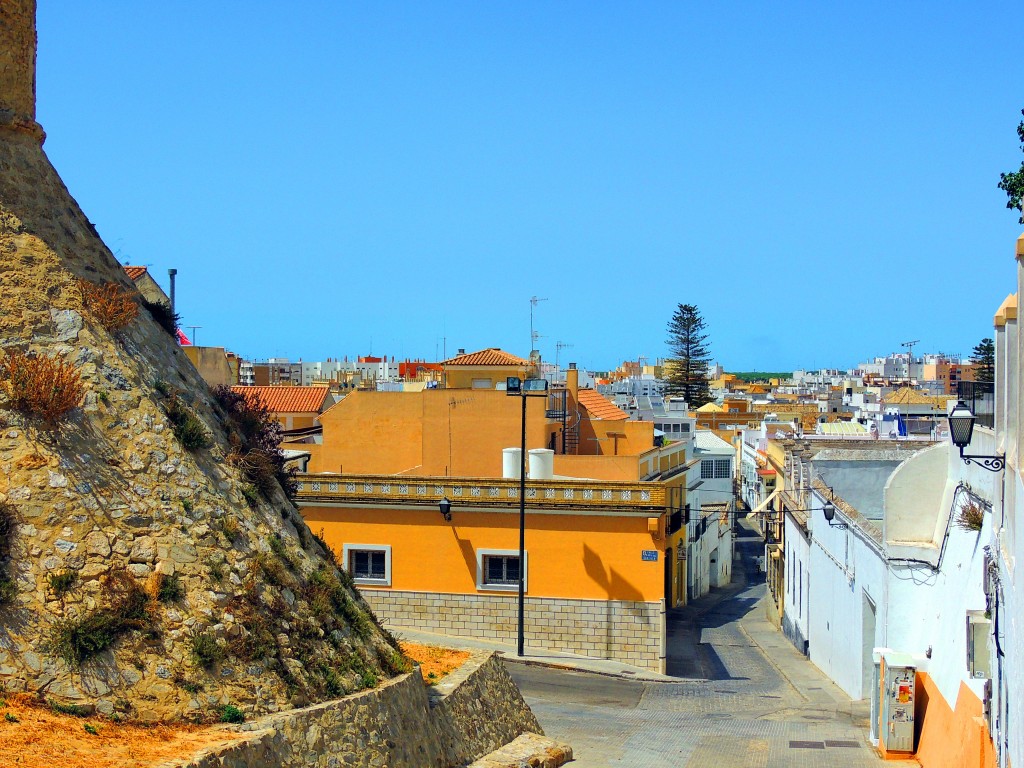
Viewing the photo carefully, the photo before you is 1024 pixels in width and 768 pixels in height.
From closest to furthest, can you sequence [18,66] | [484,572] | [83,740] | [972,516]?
1. [83,740]
2. [18,66]
3. [972,516]
4. [484,572]

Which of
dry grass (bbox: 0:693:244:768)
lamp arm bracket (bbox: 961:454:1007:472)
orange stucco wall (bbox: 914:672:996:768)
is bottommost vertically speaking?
orange stucco wall (bbox: 914:672:996:768)

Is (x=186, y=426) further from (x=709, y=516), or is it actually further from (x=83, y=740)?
(x=709, y=516)

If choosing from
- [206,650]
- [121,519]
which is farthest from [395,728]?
[121,519]

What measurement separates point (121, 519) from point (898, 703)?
36.7 feet

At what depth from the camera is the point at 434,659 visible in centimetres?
1612

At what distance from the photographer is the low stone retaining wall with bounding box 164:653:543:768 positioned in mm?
10281

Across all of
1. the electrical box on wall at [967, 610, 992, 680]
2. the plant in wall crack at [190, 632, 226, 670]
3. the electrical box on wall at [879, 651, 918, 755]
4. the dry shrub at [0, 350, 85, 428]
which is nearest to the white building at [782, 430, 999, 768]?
the electrical box on wall at [967, 610, 992, 680]

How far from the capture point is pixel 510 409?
31.3 m

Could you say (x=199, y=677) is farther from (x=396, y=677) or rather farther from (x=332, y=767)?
(x=396, y=677)

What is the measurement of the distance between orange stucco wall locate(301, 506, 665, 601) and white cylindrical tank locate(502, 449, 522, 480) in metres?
2.16

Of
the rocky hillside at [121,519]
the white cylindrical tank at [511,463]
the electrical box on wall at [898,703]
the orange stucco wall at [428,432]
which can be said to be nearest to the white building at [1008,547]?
the electrical box on wall at [898,703]

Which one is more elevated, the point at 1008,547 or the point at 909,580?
the point at 1008,547

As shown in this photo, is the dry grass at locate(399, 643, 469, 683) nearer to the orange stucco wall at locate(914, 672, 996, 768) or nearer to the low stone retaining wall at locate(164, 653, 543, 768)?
the low stone retaining wall at locate(164, 653, 543, 768)

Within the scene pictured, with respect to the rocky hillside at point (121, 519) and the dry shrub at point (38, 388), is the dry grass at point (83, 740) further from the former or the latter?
the dry shrub at point (38, 388)
